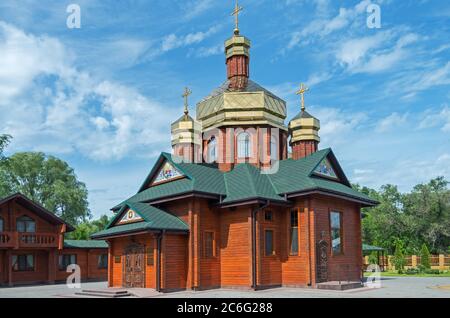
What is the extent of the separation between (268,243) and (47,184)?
3241 cm

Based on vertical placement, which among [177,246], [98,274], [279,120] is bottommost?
[98,274]

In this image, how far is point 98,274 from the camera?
2842 centimetres

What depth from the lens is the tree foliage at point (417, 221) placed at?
42.7m

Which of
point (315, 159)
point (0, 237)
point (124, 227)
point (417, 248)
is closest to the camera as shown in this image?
point (124, 227)

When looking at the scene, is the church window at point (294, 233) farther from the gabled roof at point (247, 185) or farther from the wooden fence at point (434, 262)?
the wooden fence at point (434, 262)

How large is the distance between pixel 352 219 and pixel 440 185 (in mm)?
30650

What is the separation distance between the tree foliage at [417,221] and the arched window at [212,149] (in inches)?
933

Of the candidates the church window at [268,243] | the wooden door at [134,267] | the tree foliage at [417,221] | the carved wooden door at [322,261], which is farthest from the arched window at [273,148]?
the tree foliage at [417,221]

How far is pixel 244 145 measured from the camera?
22562 mm

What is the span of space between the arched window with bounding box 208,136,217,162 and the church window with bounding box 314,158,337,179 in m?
5.28

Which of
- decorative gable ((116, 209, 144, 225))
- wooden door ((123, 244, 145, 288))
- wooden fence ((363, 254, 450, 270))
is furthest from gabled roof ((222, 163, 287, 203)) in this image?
wooden fence ((363, 254, 450, 270))

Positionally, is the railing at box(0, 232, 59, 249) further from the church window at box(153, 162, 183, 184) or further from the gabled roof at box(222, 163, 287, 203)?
the gabled roof at box(222, 163, 287, 203)
